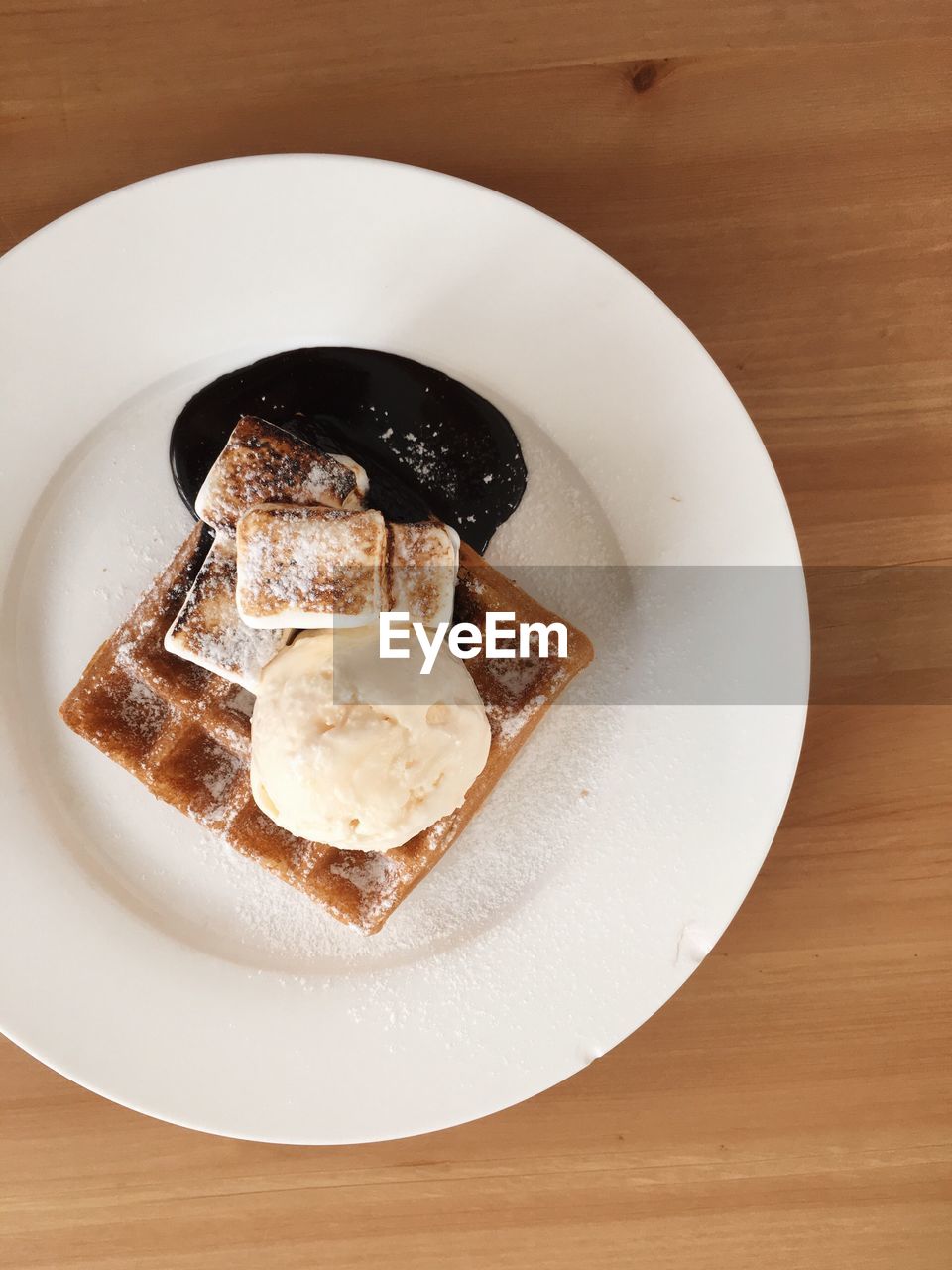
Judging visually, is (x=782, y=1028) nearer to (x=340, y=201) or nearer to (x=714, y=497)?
(x=714, y=497)

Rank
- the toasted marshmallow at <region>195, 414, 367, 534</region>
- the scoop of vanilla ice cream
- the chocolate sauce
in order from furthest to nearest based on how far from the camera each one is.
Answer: the chocolate sauce, the toasted marshmallow at <region>195, 414, 367, 534</region>, the scoop of vanilla ice cream

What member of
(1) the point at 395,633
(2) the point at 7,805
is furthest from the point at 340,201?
(2) the point at 7,805

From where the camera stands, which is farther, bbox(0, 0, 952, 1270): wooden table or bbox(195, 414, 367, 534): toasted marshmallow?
bbox(0, 0, 952, 1270): wooden table

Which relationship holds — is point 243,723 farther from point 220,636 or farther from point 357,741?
point 357,741

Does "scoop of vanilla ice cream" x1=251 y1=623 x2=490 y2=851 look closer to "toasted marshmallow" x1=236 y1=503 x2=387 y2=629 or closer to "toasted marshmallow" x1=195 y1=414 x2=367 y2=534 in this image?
"toasted marshmallow" x1=236 y1=503 x2=387 y2=629

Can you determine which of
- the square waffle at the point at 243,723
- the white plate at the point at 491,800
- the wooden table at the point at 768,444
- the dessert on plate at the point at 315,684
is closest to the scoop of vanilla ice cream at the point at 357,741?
the dessert on plate at the point at 315,684
